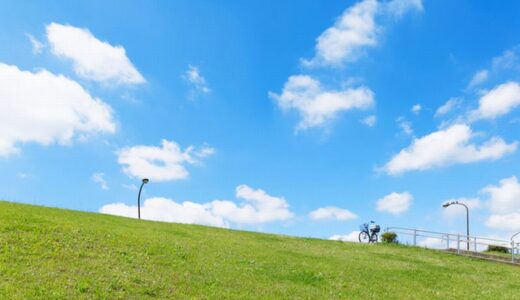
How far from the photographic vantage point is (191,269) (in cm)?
1817

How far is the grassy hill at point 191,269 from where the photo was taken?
14.9 m

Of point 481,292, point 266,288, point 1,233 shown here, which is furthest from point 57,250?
point 481,292

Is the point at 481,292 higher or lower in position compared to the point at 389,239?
lower

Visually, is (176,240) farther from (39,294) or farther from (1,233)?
(39,294)

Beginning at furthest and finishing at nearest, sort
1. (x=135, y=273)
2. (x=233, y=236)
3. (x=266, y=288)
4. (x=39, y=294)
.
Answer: (x=233, y=236) → (x=266, y=288) → (x=135, y=273) → (x=39, y=294)

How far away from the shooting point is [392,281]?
73.4 ft

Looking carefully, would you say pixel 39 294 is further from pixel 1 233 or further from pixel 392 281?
pixel 392 281

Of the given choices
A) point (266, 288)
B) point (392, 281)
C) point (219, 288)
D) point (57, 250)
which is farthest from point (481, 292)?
point (57, 250)

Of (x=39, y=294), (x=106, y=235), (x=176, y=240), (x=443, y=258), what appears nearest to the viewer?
(x=39, y=294)

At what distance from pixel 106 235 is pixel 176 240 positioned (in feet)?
13.0

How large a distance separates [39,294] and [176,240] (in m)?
11.0

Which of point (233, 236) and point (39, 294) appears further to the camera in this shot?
point (233, 236)

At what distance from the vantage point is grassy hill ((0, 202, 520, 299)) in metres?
14.9

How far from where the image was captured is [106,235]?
69.6ft
